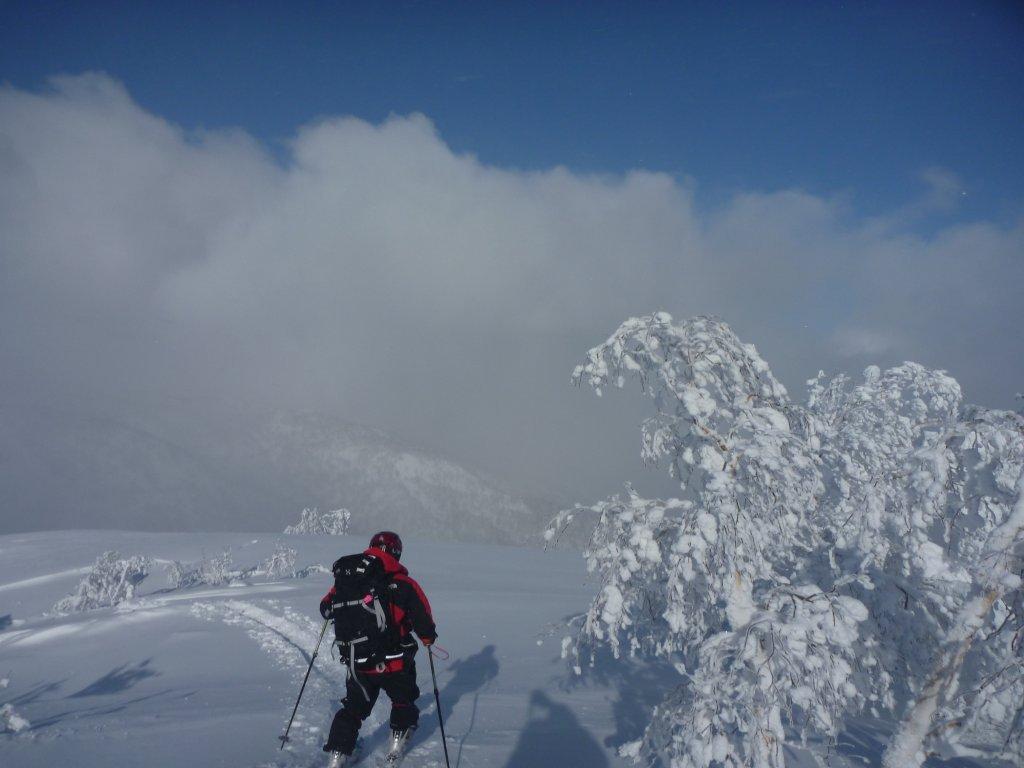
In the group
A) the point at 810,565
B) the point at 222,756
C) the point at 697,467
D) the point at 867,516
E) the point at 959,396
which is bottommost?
the point at 222,756

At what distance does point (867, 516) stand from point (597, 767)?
4.11m

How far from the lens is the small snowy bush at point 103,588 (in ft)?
56.1

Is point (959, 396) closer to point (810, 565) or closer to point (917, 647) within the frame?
point (810, 565)

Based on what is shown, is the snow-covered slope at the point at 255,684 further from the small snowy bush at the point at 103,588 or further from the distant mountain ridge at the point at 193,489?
the distant mountain ridge at the point at 193,489

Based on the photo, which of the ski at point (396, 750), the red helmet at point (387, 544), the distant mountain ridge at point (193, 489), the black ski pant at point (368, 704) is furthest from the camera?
the distant mountain ridge at point (193, 489)

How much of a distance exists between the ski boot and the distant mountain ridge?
109m

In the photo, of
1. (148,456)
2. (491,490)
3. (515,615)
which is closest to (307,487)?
(148,456)

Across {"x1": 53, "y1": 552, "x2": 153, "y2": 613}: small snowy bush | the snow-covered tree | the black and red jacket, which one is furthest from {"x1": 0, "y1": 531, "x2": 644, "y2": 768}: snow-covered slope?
the snow-covered tree

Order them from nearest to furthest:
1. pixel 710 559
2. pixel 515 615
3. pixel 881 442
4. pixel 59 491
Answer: pixel 710 559
pixel 881 442
pixel 515 615
pixel 59 491

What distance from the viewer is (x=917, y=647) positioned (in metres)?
6.73

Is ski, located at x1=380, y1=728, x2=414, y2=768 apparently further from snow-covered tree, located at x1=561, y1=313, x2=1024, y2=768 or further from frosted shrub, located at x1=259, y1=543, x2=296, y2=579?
frosted shrub, located at x1=259, y1=543, x2=296, y2=579

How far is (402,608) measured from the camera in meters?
5.67

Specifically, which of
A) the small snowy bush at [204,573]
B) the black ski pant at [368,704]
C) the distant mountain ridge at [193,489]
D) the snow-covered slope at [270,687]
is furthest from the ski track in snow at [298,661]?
the distant mountain ridge at [193,489]

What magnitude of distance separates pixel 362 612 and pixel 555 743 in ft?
10.2
